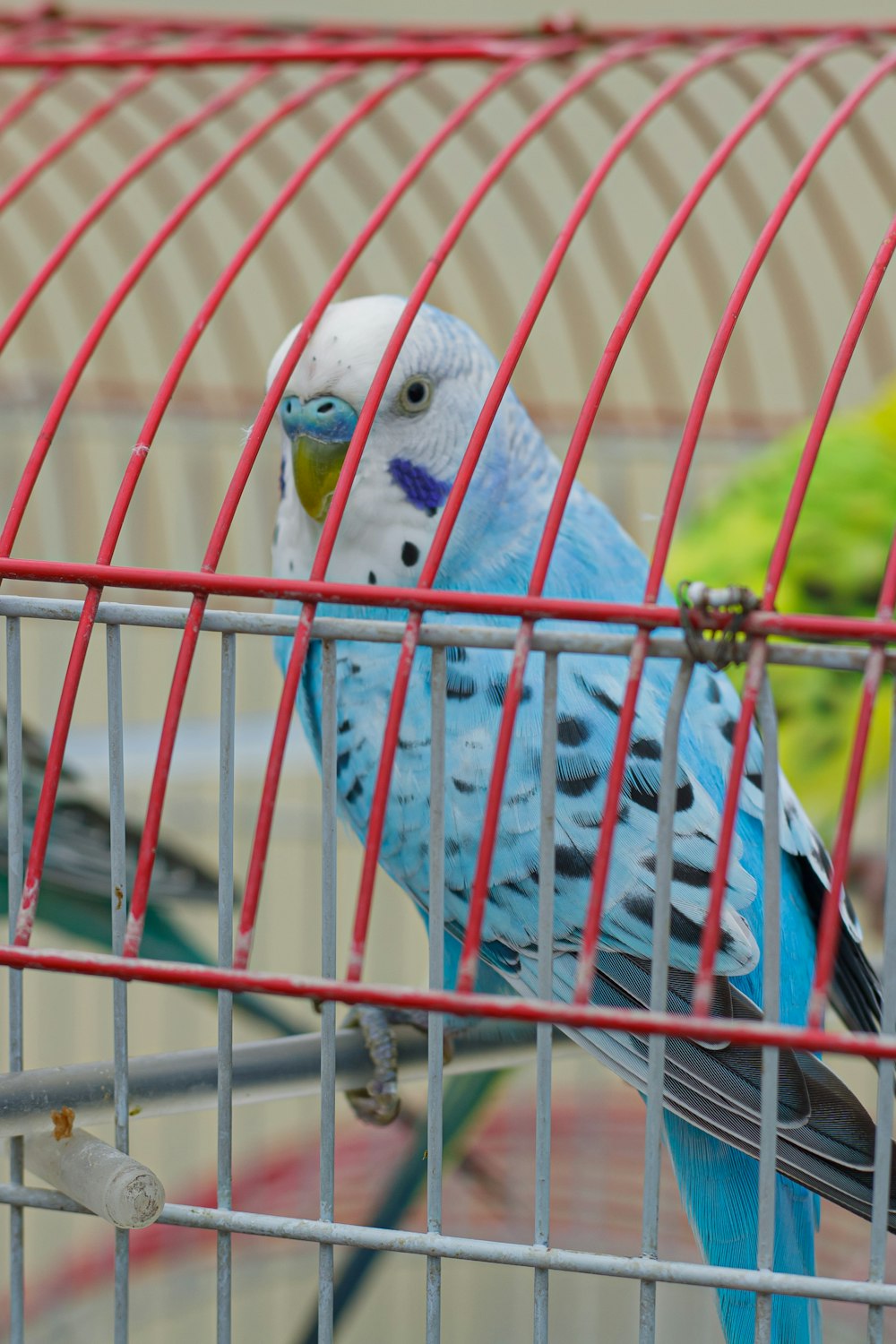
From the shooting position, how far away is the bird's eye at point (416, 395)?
69 centimetres

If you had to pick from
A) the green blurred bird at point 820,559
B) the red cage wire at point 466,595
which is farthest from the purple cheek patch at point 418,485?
the green blurred bird at point 820,559

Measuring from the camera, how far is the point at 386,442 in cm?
70

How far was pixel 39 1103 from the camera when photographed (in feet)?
A: 1.74

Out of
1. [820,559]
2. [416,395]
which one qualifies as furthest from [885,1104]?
[820,559]

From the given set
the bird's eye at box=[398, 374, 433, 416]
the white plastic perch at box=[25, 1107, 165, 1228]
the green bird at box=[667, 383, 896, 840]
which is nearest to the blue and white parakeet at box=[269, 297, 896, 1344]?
the bird's eye at box=[398, 374, 433, 416]

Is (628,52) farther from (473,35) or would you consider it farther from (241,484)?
(241,484)

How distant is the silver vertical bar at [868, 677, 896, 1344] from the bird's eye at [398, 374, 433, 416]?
1.13 feet

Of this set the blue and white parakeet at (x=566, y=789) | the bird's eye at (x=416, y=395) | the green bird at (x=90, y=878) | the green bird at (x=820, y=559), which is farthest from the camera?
the green bird at (x=820, y=559)

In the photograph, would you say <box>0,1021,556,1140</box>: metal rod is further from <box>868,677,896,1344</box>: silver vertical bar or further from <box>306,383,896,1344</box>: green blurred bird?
<box>306,383,896,1344</box>: green blurred bird

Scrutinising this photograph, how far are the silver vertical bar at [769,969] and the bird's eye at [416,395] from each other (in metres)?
0.31

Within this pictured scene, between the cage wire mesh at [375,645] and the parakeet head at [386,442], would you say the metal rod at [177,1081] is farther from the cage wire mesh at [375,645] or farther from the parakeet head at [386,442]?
the parakeet head at [386,442]

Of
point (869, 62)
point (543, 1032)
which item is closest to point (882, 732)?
point (543, 1032)

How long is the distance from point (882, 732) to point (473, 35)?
712 millimetres

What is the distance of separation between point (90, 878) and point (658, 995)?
585 mm
